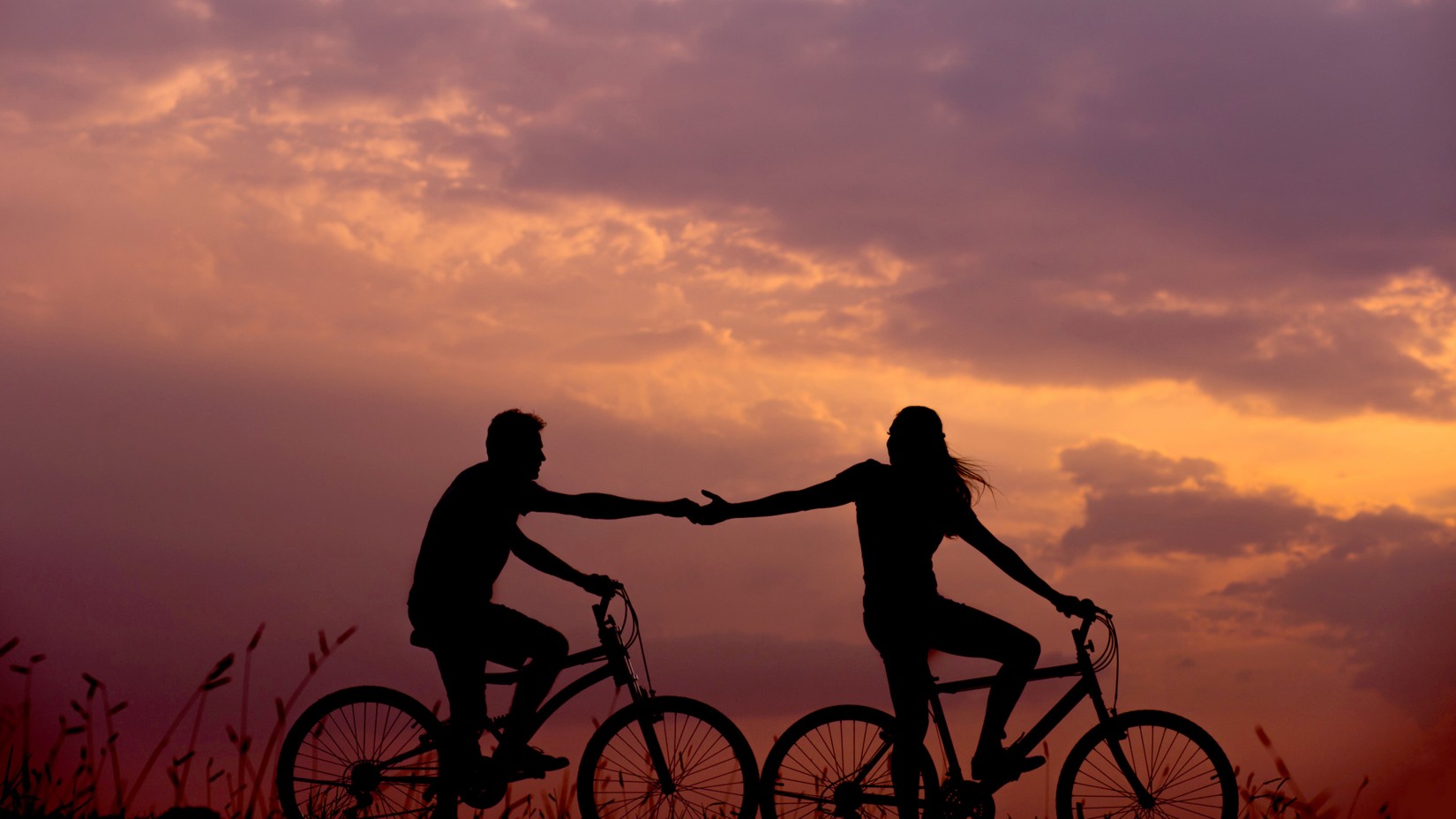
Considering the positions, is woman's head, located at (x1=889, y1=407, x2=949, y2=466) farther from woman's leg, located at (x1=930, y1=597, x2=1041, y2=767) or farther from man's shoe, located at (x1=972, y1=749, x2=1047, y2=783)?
man's shoe, located at (x1=972, y1=749, x2=1047, y2=783)

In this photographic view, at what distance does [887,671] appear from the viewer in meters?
8.14

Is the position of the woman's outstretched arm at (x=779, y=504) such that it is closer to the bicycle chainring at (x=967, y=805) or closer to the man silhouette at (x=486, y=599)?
the man silhouette at (x=486, y=599)

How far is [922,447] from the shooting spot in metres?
8.03

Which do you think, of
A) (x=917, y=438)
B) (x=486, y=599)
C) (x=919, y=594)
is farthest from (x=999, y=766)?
(x=486, y=599)

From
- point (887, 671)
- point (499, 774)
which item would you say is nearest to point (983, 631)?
point (887, 671)

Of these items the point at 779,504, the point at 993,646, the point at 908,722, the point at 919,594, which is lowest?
the point at 908,722

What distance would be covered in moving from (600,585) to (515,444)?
1.08 meters

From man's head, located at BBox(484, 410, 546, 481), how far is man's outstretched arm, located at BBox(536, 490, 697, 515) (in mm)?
262

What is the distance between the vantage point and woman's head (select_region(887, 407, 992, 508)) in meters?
8.02

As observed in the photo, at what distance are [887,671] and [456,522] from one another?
2.90 m

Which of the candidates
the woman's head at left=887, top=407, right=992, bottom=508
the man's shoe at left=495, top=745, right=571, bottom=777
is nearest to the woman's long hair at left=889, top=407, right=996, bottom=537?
the woman's head at left=887, top=407, right=992, bottom=508

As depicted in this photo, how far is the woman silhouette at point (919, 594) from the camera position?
797 centimetres

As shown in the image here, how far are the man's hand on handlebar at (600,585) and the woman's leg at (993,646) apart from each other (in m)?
2.10

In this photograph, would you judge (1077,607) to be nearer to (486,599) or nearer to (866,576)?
(866,576)
